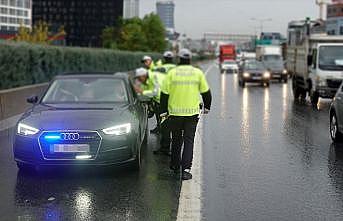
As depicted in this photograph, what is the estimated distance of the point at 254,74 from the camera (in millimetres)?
35531

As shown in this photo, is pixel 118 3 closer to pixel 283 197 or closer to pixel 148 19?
pixel 148 19

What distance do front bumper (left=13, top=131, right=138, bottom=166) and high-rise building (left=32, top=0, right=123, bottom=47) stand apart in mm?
146026

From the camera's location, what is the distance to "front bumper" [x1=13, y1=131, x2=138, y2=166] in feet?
25.6

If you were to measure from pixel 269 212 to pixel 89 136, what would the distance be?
269 centimetres

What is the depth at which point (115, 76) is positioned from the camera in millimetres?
9922

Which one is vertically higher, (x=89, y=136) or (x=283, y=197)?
(x=89, y=136)

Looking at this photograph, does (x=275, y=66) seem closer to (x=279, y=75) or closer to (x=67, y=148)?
(x=279, y=75)

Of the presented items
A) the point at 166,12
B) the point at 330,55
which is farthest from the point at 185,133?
the point at 166,12

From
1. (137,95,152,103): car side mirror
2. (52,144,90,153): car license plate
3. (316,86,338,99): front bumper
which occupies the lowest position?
(52,144,90,153): car license plate

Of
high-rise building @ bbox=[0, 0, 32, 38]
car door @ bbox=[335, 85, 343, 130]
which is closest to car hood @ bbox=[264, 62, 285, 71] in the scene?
car door @ bbox=[335, 85, 343, 130]

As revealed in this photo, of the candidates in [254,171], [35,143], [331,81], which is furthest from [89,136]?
[331,81]

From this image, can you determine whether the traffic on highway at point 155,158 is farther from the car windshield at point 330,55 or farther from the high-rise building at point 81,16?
the high-rise building at point 81,16

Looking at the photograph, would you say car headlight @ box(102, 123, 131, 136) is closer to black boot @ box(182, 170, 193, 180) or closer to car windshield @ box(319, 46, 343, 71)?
black boot @ box(182, 170, 193, 180)

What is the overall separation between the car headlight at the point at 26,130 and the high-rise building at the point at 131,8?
163232 millimetres
